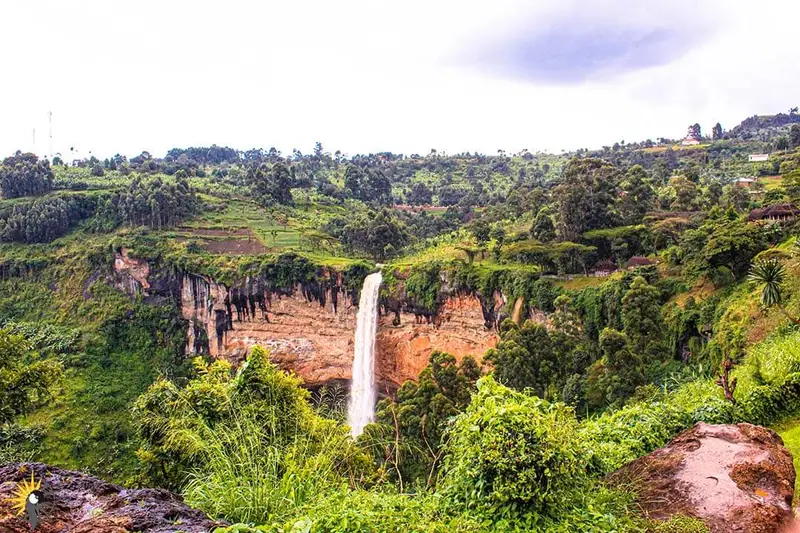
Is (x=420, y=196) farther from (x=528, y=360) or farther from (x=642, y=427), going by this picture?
(x=642, y=427)

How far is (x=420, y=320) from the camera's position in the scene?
112 feet

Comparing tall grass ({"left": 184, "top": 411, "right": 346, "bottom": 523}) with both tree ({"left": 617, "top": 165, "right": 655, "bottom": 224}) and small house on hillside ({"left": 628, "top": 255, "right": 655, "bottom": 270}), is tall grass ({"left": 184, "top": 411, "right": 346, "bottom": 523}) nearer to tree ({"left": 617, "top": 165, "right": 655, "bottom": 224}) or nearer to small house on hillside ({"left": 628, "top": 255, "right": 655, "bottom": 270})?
small house on hillside ({"left": 628, "top": 255, "right": 655, "bottom": 270})

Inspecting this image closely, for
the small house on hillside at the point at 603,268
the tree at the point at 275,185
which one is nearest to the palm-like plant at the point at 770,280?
the small house on hillside at the point at 603,268

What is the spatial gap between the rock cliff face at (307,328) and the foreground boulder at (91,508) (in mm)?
28209

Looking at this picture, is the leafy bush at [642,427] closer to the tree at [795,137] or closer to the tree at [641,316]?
the tree at [641,316]

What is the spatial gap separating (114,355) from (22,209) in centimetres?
1923

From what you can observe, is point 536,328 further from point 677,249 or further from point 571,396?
point 677,249

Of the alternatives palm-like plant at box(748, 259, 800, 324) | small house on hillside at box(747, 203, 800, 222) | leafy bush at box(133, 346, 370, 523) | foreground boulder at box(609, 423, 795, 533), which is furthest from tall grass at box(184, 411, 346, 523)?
small house on hillside at box(747, 203, 800, 222)

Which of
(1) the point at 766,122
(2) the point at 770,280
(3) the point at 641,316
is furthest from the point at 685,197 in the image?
(1) the point at 766,122

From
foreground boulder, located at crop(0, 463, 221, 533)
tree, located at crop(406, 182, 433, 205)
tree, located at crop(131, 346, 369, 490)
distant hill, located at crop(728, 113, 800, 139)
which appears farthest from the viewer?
distant hill, located at crop(728, 113, 800, 139)

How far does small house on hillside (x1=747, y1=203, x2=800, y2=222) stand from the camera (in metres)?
26.9

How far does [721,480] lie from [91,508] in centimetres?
643

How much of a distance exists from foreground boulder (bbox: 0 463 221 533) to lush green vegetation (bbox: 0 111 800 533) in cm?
41

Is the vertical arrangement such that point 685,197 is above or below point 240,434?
above
